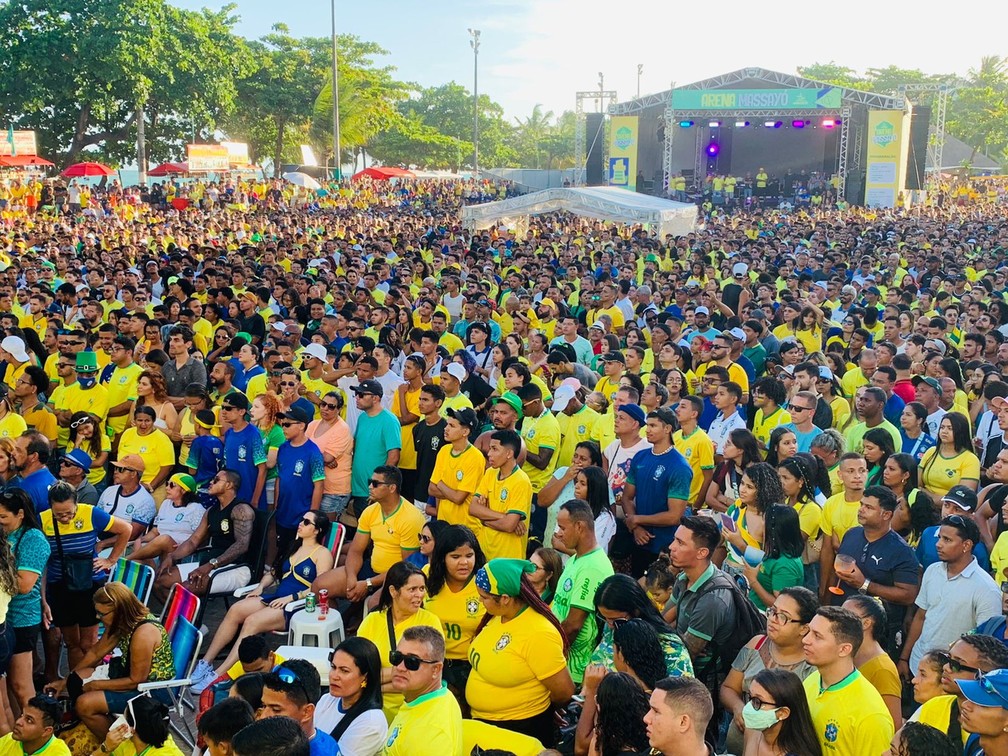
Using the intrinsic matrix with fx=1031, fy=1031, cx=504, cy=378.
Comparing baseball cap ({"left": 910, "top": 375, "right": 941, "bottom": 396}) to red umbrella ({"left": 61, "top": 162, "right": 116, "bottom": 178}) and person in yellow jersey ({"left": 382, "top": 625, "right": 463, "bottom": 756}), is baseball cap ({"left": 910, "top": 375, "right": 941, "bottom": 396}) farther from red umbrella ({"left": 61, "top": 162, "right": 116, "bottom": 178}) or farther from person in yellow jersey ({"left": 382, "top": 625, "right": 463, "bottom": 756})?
red umbrella ({"left": 61, "top": 162, "right": 116, "bottom": 178})

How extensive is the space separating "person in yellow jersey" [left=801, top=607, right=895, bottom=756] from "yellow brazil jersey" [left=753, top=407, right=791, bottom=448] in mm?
3621

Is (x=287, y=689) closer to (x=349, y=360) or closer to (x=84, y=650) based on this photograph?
(x=84, y=650)

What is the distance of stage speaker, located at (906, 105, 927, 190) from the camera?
39719 millimetres

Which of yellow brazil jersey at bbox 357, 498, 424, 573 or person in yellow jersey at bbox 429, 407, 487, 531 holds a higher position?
person in yellow jersey at bbox 429, 407, 487, 531

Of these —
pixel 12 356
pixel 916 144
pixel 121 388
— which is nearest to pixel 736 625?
pixel 121 388

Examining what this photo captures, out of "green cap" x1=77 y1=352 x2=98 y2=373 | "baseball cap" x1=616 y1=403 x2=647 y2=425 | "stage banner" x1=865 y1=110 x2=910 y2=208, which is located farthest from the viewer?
"stage banner" x1=865 y1=110 x2=910 y2=208

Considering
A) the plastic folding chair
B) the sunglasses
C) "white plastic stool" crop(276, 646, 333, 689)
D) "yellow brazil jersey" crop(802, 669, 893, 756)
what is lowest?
the plastic folding chair

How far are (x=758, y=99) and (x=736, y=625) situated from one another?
34.5 m

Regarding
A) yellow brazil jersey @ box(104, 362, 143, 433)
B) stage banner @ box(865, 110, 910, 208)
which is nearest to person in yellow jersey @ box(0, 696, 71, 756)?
yellow brazil jersey @ box(104, 362, 143, 433)

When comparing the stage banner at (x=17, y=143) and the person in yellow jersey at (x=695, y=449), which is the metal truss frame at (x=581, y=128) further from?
the person in yellow jersey at (x=695, y=449)

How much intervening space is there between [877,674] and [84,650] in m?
4.49

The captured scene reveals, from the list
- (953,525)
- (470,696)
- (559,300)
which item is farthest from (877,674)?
(559,300)

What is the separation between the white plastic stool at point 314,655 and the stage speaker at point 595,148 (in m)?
38.1

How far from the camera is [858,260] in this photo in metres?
17.9
